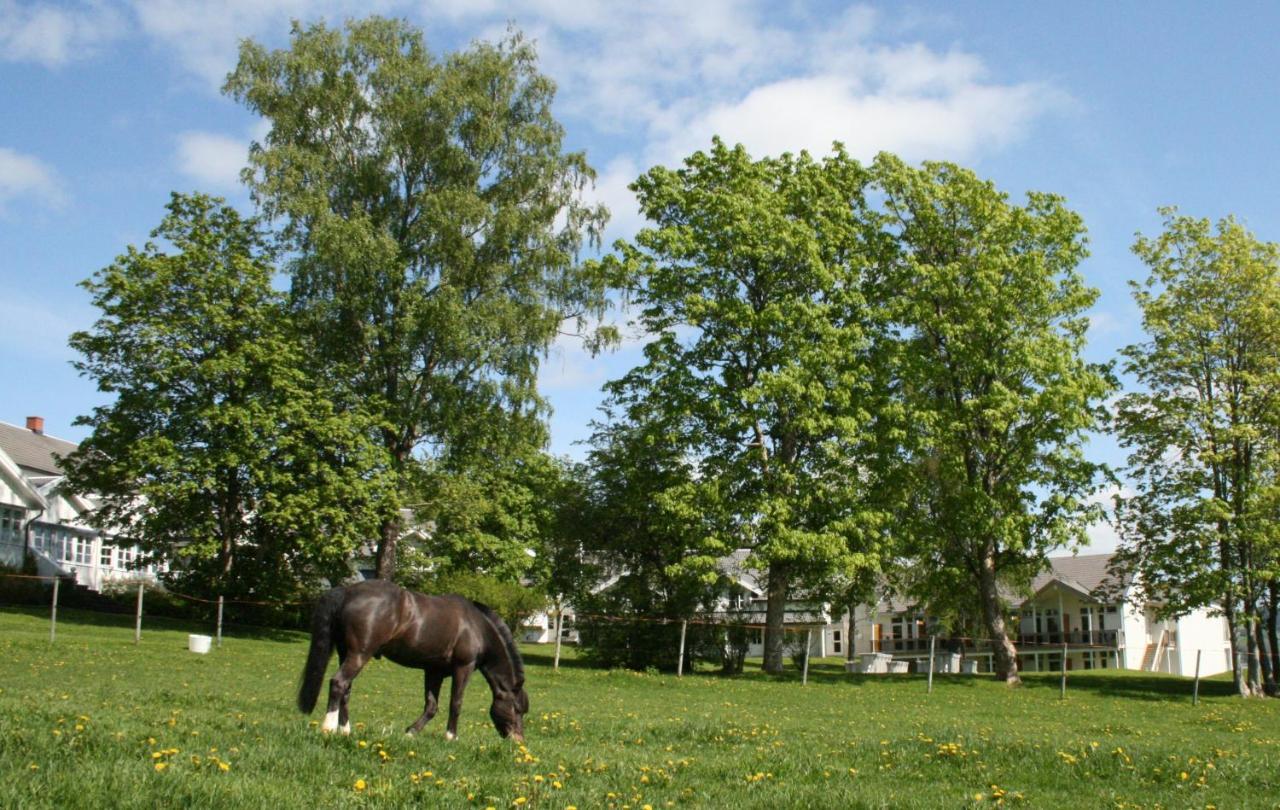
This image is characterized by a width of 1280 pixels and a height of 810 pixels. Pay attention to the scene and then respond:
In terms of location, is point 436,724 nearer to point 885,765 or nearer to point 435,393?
point 885,765

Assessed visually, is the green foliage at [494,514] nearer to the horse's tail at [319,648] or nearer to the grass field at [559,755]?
the grass field at [559,755]

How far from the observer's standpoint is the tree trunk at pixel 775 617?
37.8 metres

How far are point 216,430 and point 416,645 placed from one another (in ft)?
93.3

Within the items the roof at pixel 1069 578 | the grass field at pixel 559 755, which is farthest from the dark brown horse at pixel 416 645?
the roof at pixel 1069 578

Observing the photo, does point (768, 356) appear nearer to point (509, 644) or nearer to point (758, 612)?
point (758, 612)

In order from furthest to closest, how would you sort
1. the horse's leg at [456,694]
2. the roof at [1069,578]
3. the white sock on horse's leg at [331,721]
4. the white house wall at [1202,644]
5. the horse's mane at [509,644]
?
the white house wall at [1202,644]
the roof at [1069,578]
the horse's mane at [509,644]
the horse's leg at [456,694]
the white sock on horse's leg at [331,721]

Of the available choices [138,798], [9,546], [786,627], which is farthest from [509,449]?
[138,798]

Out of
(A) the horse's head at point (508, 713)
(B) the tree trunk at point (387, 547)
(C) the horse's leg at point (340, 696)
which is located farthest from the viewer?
(B) the tree trunk at point (387, 547)

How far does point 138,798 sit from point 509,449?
3523 centimetres

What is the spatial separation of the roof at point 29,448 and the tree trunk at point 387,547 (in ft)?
76.6

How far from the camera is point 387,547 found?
4200 centimetres

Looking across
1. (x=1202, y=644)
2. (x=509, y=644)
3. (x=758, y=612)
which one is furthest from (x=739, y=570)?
(x=1202, y=644)

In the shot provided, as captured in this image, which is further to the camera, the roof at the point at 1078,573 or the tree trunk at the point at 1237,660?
the roof at the point at 1078,573

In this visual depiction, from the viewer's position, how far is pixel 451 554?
4838 cm
